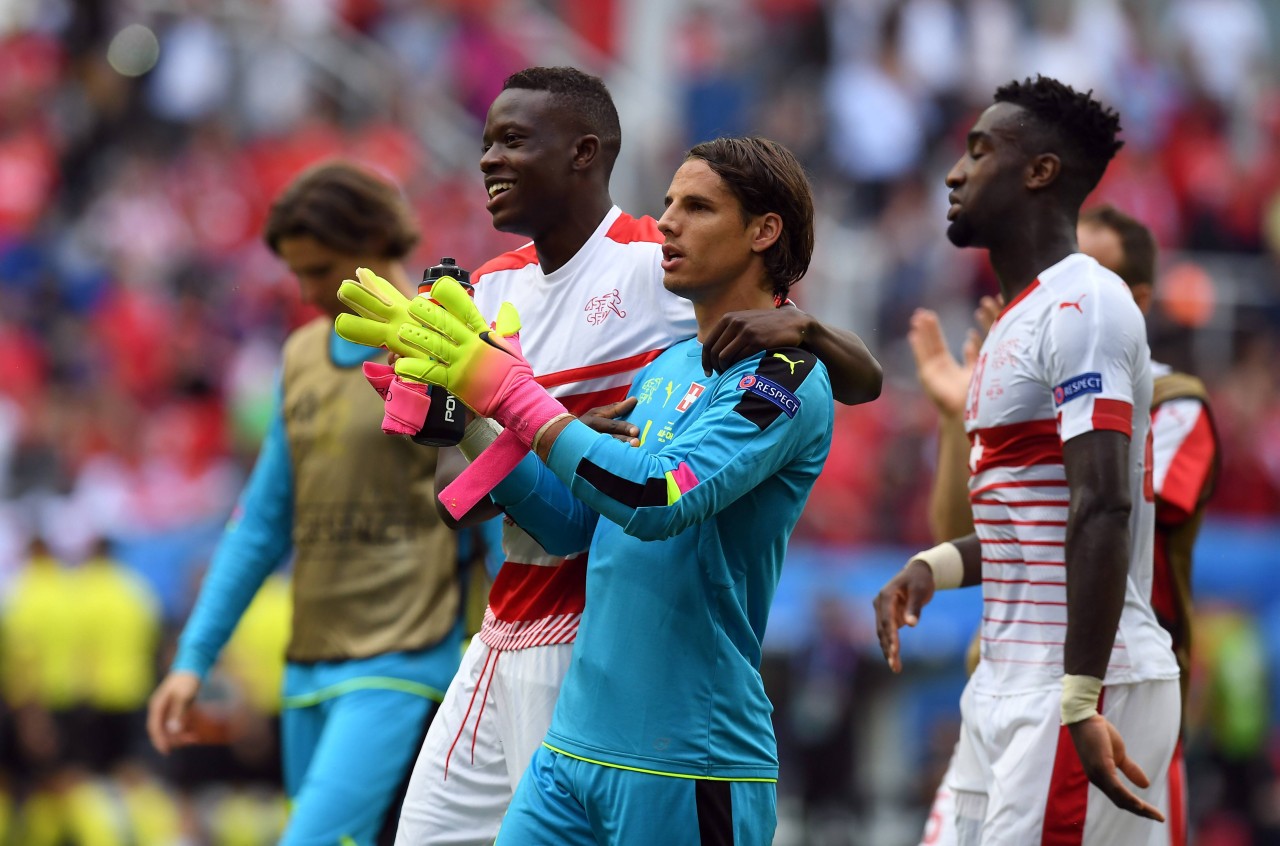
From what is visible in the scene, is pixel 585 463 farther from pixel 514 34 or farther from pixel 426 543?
pixel 514 34

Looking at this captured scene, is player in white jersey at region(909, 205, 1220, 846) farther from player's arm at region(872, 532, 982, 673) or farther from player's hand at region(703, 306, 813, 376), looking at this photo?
player's hand at region(703, 306, 813, 376)

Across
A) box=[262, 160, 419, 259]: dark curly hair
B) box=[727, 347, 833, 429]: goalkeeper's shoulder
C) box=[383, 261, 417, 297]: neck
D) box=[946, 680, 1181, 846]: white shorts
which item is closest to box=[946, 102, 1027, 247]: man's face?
box=[727, 347, 833, 429]: goalkeeper's shoulder

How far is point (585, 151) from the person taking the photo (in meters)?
5.05

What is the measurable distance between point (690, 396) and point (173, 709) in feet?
9.02

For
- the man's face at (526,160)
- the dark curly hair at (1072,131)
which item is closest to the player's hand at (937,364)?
the dark curly hair at (1072,131)

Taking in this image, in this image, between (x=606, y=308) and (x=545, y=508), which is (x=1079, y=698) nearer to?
(x=545, y=508)

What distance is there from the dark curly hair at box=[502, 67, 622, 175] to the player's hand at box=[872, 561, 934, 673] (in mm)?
1372

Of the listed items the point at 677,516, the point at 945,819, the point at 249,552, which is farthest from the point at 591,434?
the point at 249,552

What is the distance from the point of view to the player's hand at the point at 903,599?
16.7 feet

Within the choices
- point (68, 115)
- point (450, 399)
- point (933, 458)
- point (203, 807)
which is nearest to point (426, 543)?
point (450, 399)

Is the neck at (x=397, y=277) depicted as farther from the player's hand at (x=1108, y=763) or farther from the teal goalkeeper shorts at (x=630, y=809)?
the player's hand at (x=1108, y=763)

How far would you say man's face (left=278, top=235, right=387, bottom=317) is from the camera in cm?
640

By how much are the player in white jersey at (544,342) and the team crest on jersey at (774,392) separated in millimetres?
723

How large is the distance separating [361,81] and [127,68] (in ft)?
6.72
